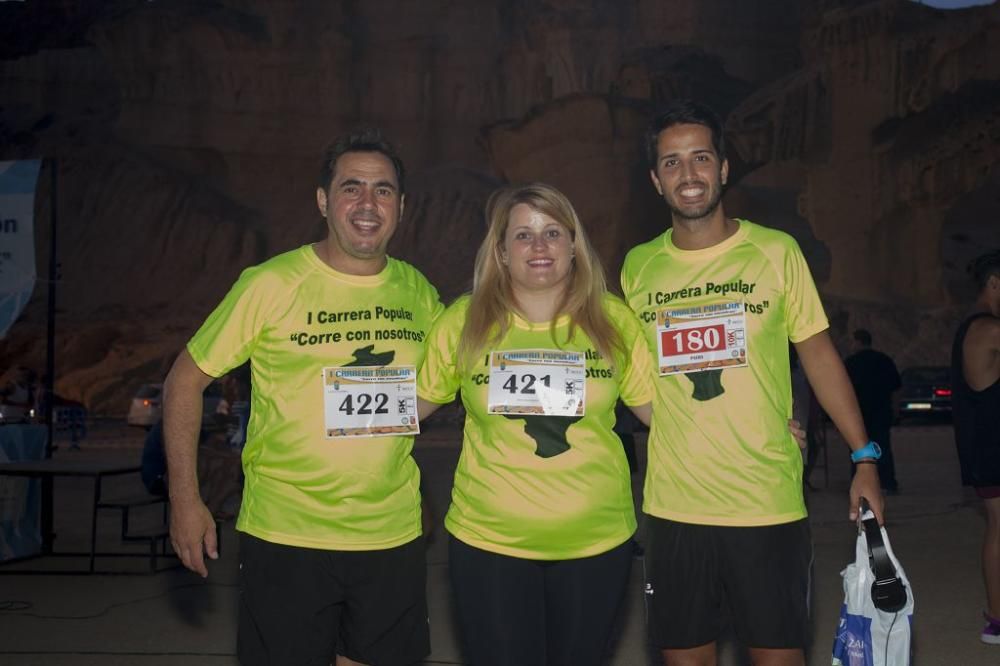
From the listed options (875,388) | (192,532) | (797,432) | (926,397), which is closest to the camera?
(192,532)

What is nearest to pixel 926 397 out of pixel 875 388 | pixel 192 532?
pixel 875 388

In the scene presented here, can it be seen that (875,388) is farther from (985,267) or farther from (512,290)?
(512,290)

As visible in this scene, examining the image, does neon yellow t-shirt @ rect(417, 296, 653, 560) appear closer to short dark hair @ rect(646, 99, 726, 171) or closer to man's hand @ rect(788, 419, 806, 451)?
man's hand @ rect(788, 419, 806, 451)

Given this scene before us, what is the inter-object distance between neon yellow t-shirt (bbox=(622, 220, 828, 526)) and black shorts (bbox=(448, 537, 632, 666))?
1.63 ft

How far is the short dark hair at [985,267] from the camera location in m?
6.30

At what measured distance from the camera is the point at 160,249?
6694cm

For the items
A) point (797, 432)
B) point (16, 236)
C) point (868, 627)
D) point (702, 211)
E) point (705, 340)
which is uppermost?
point (16, 236)

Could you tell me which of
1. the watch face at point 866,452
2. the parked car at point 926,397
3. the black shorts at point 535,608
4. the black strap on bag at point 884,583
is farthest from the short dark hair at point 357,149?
the parked car at point 926,397

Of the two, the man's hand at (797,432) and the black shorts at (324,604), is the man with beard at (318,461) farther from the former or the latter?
the man's hand at (797,432)

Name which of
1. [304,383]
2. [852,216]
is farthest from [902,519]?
[852,216]

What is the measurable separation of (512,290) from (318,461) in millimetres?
822

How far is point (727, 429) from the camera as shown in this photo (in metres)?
3.73

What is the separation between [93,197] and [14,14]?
144 feet

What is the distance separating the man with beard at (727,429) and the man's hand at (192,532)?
1446 millimetres
